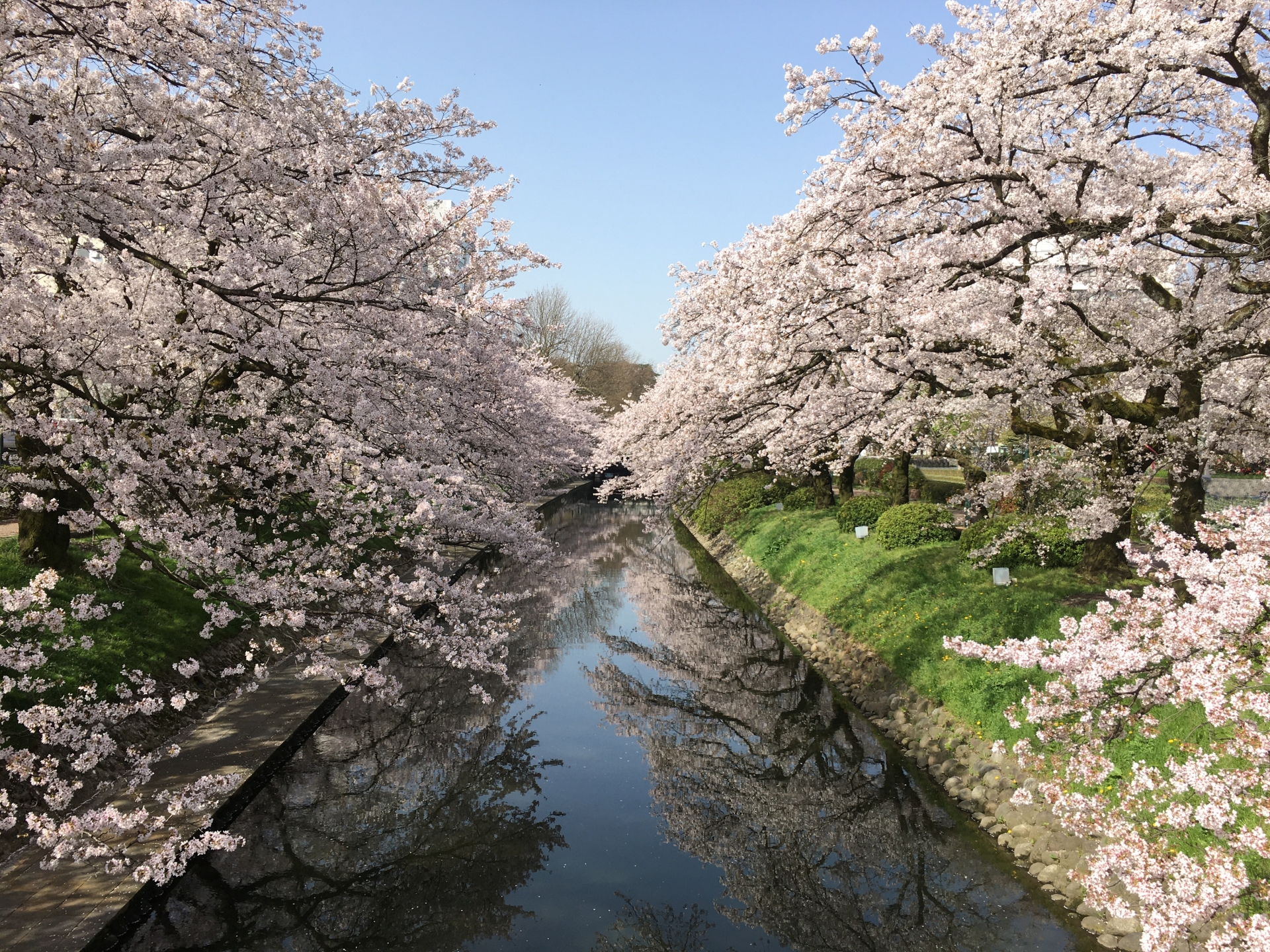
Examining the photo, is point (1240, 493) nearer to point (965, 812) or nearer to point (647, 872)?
point (965, 812)

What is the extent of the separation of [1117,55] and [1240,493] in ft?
66.0

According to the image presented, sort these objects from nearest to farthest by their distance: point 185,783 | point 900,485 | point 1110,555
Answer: point 185,783
point 1110,555
point 900,485

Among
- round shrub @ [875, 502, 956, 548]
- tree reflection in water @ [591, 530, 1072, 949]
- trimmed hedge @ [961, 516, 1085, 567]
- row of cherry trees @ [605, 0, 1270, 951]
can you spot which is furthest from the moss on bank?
round shrub @ [875, 502, 956, 548]

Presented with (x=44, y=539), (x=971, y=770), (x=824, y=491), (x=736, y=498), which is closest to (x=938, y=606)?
(x=971, y=770)

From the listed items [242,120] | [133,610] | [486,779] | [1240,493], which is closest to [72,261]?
[242,120]

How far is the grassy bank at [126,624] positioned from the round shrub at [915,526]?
13944 mm

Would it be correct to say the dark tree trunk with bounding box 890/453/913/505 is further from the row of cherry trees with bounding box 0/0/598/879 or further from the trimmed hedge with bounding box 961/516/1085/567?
the row of cherry trees with bounding box 0/0/598/879

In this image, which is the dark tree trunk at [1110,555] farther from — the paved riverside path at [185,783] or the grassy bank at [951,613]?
the paved riverside path at [185,783]

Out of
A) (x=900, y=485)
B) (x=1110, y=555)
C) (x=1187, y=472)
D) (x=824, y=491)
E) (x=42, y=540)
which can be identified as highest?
(x=900, y=485)

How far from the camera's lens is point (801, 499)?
2786cm

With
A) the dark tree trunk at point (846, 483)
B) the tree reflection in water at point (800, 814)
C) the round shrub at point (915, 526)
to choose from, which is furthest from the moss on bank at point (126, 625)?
the dark tree trunk at point (846, 483)

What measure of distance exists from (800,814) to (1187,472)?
6948 mm

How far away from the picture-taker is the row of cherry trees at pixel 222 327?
20.5 feet

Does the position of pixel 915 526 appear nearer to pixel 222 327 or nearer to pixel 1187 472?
pixel 1187 472
